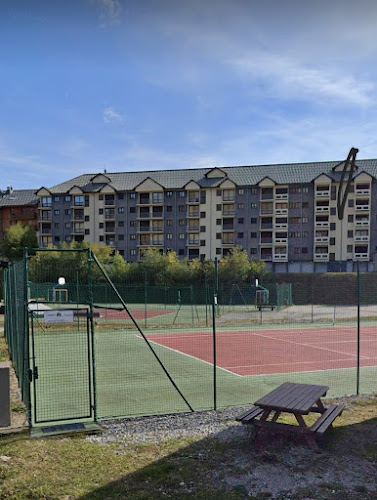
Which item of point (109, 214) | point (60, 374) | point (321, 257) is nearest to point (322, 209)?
point (321, 257)

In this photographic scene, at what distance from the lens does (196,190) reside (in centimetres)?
6544

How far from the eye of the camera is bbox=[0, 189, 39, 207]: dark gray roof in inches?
3078

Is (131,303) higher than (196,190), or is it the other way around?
(196,190)

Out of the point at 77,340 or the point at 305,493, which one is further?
the point at 77,340

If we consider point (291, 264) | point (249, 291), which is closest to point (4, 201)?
point (291, 264)

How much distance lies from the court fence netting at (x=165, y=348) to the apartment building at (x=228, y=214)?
2998cm

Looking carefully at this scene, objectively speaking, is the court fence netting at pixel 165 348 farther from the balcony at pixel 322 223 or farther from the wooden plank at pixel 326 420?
the balcony at pixel 322 223

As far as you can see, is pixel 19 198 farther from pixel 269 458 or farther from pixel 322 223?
pixel 269 458

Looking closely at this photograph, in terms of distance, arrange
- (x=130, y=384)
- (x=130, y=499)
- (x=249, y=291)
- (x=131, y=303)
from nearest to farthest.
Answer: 1. (x=130, y=499)
2. (x=130, y=384)
3. (x=131, y=303)
4. (x=249, y=291)

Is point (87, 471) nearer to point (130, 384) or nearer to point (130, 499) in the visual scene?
point (130, 499)

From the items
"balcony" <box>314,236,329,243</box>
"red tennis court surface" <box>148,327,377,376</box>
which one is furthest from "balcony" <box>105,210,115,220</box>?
"red tennis court surface" <box>148,327,377,376</box>

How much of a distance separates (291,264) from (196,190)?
16.7 meters

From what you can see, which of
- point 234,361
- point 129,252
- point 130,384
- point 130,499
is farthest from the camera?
point 129,252

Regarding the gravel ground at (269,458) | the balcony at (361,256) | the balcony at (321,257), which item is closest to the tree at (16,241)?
the balcony at (321,257)
